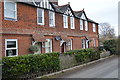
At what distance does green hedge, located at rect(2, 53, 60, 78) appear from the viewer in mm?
6660

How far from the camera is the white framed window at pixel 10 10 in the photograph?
1051 cm

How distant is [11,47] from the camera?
10.8m

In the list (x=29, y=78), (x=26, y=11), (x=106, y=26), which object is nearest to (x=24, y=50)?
(x=26, y=11)

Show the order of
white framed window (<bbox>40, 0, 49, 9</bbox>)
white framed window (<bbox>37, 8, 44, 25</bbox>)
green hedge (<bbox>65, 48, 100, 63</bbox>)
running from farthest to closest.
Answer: white framed window (<bbox>40, 0, 49, 9</bbox>)
white framed window (<bbox>37, 8, 44, 25</bbox>)
green hedge (<bbox>65, 48, 100, 63</bbox>)

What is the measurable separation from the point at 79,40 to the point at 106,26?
1971 inches

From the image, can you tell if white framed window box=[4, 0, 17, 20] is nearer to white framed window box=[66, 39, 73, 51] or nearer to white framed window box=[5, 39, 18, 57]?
white framed window box=[5, 39, 18, 57]

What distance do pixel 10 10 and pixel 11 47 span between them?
3.08 meters

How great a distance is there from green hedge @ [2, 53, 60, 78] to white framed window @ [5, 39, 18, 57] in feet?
12.3

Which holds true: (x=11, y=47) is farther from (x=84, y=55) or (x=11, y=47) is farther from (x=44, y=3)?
(x=84, y=55)

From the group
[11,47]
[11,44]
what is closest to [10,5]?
[11,44]

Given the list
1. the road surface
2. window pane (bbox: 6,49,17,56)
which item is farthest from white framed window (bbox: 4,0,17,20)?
the road surface

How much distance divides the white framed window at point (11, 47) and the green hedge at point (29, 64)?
375 cm

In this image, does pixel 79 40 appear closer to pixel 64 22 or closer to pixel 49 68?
pixel 64 22

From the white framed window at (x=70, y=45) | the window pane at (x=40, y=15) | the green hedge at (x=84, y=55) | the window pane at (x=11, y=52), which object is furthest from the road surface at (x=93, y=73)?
the white framed window at (x=70, y=45)
